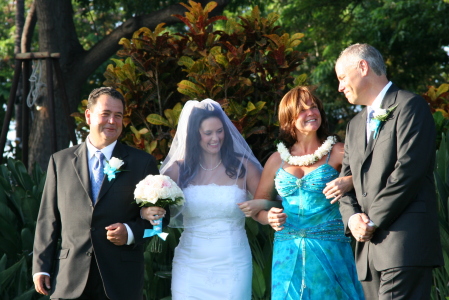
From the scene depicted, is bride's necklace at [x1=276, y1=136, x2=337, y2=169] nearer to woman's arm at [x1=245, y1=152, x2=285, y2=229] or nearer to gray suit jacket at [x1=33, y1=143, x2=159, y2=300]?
woman's arm at [x1=245, y1=152, x2=285, y2=229]

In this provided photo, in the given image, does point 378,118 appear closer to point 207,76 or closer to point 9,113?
point 207,76

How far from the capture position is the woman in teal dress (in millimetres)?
4025

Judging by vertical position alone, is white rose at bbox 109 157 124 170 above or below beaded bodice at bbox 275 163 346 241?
above

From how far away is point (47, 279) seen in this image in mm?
3955

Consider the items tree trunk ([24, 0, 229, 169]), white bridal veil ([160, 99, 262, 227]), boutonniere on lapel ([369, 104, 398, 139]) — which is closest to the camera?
boutonniere on lapel ([369, 104, 398, 139])

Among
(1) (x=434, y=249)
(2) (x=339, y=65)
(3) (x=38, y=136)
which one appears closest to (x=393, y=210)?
(1) (x=434, y=249)

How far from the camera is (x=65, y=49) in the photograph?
1005 cm

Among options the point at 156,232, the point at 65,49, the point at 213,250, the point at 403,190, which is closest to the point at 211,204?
the point at 213,250

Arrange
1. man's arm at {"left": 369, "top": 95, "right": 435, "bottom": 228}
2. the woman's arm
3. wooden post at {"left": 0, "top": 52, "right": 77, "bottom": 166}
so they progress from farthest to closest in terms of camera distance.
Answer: wooden post at {"left": 0, "top": 52, "right": 77, "bottom": 166}
the woman's arm
man's arm at {"left": 369, "top": 95, "right": 435, "bottom": 228}

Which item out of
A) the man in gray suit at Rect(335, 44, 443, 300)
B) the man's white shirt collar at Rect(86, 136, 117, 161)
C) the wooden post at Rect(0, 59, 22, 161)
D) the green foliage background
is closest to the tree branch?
the wooden post at Rect(0, 59, 22, 161)

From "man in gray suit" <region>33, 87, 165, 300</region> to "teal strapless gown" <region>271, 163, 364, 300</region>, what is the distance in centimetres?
93

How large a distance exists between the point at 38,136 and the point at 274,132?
503 cm

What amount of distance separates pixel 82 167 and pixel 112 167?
0.83 feet

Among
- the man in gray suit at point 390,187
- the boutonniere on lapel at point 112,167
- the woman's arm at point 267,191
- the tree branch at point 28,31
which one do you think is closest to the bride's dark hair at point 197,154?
the woman's arm at point 267,191
